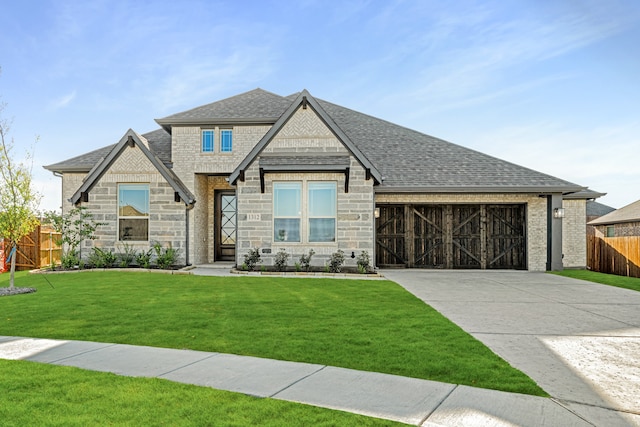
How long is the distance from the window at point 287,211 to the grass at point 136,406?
440 inches

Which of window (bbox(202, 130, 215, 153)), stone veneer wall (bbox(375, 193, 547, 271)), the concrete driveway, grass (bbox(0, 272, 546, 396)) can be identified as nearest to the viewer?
the concrete driveway

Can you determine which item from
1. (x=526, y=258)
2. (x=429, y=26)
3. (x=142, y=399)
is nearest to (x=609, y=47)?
(x=429, y=26)

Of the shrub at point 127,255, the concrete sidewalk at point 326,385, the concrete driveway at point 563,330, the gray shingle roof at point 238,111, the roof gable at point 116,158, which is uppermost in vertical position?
the gray shingle roof at point 238,111

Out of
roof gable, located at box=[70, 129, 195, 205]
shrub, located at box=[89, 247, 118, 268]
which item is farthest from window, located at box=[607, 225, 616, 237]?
shrub, located at box=[89, 247, 118, 268]

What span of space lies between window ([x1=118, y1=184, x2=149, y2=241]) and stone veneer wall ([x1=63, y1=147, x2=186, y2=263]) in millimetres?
175

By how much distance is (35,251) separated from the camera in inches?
735

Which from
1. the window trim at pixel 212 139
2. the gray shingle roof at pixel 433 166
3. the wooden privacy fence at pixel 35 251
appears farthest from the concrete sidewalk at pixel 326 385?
the wooden privacy fence at pixel 35 251

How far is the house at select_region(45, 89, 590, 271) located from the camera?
15.5m

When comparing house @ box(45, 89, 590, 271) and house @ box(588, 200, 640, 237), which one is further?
house @ box(588, 200, 640, 237)

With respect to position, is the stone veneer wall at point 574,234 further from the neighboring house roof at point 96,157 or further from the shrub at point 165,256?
the neighboring house roof at point 96,157

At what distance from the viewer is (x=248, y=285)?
39.4 ft

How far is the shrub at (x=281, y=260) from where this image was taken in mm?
15258

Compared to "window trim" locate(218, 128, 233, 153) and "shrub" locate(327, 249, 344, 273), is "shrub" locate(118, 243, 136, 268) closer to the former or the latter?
"window trim" locate(218, 128, 233, 153)

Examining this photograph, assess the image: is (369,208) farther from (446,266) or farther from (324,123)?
(446,266)
